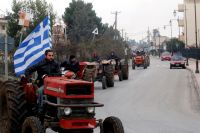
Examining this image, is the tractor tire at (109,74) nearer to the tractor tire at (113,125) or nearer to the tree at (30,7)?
the tree at (30,7)

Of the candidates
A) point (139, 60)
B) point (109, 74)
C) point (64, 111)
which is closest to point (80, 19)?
point (139, 60)

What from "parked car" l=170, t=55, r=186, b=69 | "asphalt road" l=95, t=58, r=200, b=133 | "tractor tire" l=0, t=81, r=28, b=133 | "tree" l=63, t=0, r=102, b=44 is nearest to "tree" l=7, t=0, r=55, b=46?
"asphalt road" l=95, t=58, r=200, b=133

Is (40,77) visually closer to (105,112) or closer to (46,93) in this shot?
(46,93)

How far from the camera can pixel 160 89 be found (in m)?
27.5

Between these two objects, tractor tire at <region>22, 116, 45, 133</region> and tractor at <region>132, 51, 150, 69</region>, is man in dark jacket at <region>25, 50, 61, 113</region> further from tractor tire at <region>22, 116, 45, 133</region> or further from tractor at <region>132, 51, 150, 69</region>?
tractor at <region>132, 51, 150, 69</region>

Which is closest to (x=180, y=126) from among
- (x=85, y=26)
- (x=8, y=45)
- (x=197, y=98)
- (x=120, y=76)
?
(x=8, y=45)

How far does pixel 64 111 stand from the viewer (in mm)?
8977

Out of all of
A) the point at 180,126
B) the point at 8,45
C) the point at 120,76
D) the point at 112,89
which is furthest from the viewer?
the point at 120,76

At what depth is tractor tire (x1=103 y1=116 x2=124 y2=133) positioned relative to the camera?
9.06 m

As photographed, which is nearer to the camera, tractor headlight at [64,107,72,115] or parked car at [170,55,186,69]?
tractor headlight at [64,107,72,115]

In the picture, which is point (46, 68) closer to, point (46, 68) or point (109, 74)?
point (46, 68)

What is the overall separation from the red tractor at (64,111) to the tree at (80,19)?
50.9 metres

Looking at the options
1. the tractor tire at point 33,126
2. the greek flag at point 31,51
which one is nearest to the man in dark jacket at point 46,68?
the tractor tire at point 33,126

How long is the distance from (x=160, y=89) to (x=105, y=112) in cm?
1079
